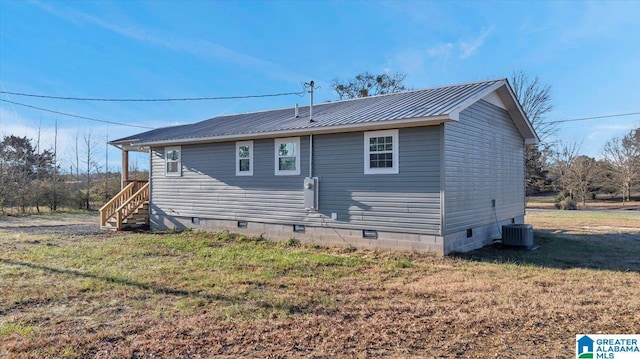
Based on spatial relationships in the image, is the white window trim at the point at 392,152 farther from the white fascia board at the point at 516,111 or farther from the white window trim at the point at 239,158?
the white fascia board at the point at 516,111

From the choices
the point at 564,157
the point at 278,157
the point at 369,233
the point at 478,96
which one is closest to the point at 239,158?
the point at 278,157

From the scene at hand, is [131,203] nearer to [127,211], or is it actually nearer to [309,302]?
[127,211]

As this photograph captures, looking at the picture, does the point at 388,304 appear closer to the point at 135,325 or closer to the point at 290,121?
the point at 135,325

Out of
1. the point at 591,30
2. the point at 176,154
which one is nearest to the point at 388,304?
the point at 176,154

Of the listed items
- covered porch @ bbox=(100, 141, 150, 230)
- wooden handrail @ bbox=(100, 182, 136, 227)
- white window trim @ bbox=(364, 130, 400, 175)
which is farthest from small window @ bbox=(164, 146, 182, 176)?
white window trim @ bbox=(364, 130, 400, 175)

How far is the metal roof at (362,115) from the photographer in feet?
27.1

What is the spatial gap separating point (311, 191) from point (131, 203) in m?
7.56

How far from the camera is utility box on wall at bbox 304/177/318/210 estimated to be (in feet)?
32.1

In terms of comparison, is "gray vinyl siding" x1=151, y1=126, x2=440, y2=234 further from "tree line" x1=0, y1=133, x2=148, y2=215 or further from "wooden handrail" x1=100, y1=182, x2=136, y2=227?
"tree line" x1=0, y1=133, x2=148, y2=215

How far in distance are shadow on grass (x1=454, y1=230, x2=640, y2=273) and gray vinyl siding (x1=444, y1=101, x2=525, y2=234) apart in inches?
34.5

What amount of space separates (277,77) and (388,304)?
1791 centimetres

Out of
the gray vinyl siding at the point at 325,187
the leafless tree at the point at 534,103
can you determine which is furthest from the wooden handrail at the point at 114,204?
the leafless tree at the point at 534,103

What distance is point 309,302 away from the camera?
4.96 metres

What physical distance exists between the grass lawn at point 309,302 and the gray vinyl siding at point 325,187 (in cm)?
94
